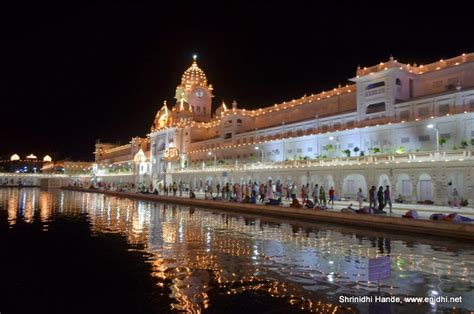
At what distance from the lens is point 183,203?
4000cm

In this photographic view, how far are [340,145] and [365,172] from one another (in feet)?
33.3

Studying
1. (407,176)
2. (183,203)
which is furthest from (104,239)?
(407,176)

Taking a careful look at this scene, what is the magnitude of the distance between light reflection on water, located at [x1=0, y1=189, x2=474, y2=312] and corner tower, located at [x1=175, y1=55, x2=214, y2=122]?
73025mm

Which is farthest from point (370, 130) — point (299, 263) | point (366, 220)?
point (299, 263)

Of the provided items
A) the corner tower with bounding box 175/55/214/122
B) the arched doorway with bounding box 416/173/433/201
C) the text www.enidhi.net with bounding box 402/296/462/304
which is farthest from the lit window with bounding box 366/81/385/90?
the corner tower with bounding box 175/55/214/122

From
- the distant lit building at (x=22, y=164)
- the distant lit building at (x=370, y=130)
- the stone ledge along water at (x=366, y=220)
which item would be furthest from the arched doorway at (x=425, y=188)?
the distant lit building at (x=22, y=164)

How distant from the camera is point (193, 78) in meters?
96.6

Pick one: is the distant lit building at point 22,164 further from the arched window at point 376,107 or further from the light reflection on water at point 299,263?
the light reflection on water at point 299,263

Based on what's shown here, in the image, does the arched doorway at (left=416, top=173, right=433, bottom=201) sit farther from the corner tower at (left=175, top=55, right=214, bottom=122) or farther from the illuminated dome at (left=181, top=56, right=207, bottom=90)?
the illuminated dome at (left=181, top=56, right=207, bottom=90)

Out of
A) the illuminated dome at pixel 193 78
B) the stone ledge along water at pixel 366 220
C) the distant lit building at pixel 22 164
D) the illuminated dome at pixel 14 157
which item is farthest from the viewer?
the illuminated dome at pixel 14 157

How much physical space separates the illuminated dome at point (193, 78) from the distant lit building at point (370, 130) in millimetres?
27202

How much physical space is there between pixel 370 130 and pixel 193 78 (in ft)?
204

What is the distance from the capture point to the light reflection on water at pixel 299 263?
377 inches

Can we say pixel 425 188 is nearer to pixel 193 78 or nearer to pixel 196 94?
pixel 196 94
